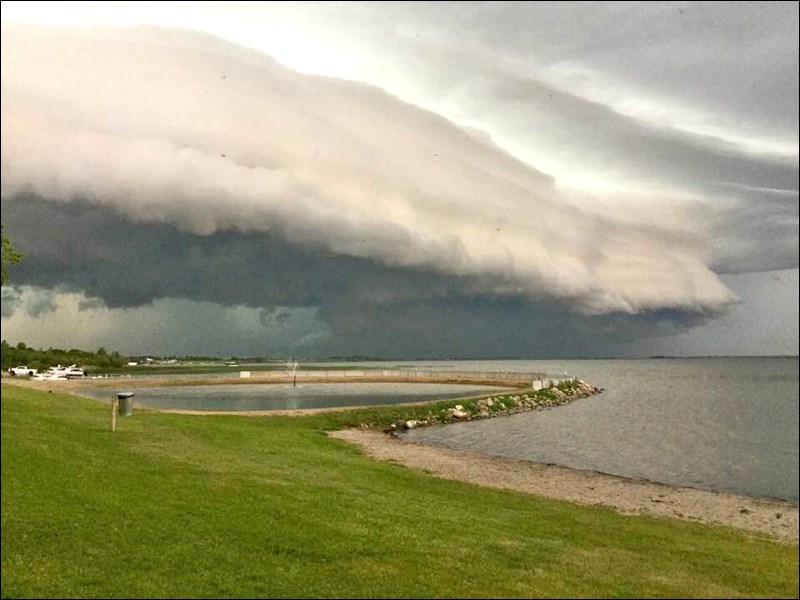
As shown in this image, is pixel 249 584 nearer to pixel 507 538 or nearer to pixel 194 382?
pixel 507 538

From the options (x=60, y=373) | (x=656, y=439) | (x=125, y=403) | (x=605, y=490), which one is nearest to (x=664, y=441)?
(x=656, y=439)

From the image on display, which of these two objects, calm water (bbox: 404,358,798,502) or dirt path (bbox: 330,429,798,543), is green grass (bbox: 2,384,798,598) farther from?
calm water (bbox: 404,358,798,502)

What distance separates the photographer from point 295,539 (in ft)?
57.5

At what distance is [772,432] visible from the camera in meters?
73.8

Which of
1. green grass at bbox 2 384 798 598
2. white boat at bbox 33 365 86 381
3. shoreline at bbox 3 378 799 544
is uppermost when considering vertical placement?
green grass at bbox 2 384 798 598

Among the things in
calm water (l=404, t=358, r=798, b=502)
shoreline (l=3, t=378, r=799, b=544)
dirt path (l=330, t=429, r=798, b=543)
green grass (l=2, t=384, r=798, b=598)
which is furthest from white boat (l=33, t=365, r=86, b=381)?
green grass (l=2, t=384, r=798, b=598)

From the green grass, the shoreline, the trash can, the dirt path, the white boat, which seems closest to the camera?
the green grass

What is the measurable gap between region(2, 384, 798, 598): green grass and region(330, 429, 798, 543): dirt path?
17.5ft

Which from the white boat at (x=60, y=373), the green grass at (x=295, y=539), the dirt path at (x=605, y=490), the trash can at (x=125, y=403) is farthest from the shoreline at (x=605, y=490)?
the white boat at (x=60, y=373)

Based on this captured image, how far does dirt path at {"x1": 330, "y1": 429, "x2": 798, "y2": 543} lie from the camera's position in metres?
34.1

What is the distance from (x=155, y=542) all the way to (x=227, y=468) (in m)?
11.4

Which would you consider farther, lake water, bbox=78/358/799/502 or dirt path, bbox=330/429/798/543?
lake water, bbox=78/358/799/502

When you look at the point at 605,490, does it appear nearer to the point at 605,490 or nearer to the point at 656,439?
the point at 605,490

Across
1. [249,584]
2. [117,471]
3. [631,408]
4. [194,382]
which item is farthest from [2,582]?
[194,382]
